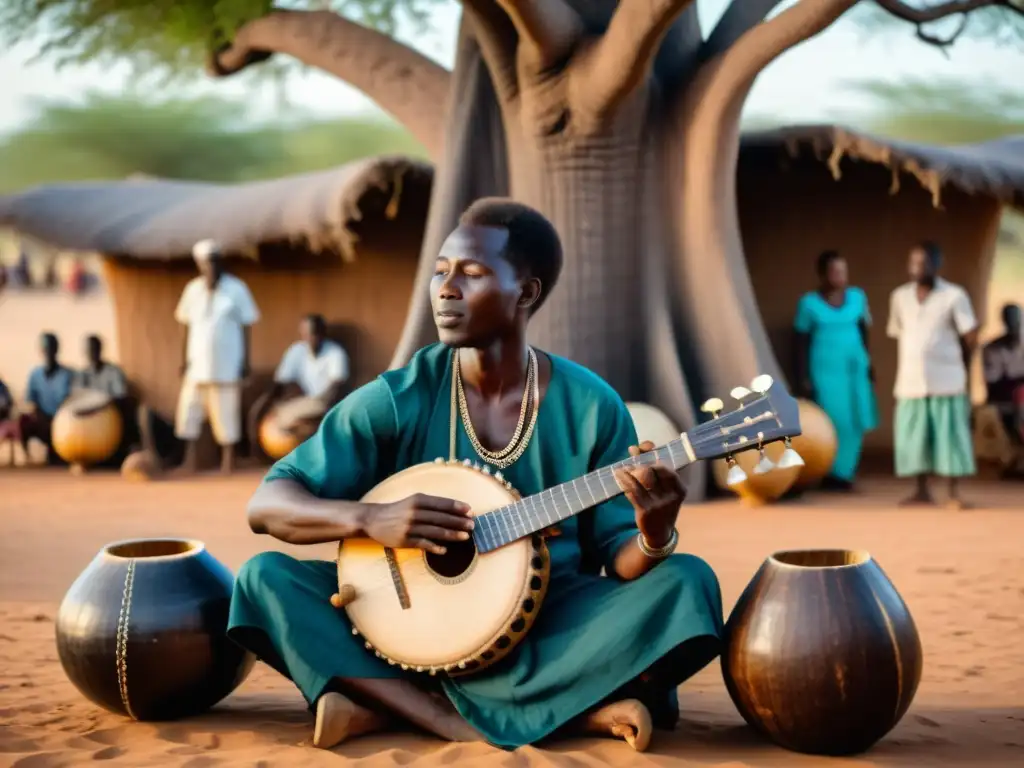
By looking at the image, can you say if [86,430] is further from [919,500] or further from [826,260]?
[919,500]

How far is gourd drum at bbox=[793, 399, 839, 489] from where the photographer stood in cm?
925

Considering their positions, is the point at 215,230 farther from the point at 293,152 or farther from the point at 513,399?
the point at 293,152

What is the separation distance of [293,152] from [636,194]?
31.1 metres

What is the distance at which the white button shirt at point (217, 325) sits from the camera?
36.8 feet

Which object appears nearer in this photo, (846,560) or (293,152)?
(846,560)

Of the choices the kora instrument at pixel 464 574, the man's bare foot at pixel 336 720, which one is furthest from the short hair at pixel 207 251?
the man's bare foot at pixel 336 720

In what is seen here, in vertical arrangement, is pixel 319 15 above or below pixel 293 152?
below

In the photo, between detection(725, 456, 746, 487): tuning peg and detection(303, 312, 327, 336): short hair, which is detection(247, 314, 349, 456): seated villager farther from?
detection(725, 456, 746, 487): tuning peg

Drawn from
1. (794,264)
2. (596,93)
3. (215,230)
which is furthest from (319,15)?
(794,264)

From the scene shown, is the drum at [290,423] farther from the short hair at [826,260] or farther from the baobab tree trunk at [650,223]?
the short hair at [826,260]

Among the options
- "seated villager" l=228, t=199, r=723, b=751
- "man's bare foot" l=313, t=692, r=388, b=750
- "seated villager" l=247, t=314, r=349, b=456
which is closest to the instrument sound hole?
"seated villager" l=228, t=199, r=723, b=751

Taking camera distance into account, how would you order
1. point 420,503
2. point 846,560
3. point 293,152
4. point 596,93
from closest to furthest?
point 420,503 < point 846,560 < point 596,93 < point 293,152

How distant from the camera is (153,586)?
13.6 feet

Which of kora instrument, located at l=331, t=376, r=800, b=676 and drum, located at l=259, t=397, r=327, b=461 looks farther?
drum, located at l=259, t=397, r=327, b=461
